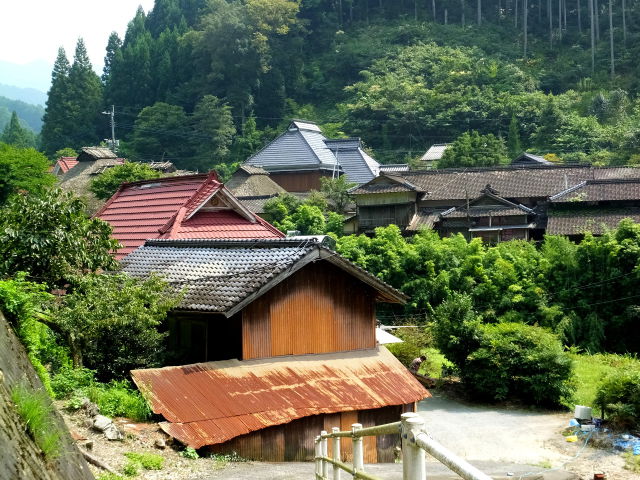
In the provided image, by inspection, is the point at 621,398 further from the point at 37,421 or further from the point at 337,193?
the point at 337,193

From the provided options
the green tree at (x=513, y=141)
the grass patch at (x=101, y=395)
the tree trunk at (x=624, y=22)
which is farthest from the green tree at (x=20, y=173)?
the tree trunk at (x=624, y=22)

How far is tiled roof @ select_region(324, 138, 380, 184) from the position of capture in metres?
55.5

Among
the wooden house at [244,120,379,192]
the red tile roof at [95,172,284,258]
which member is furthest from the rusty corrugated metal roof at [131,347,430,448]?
the wooden house at [244,120,379,192]

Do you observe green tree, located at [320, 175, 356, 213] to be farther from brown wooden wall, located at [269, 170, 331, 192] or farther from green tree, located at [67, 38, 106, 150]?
green tree, located at [67, 38, 106, 150]

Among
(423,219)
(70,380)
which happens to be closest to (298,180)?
(423,219)

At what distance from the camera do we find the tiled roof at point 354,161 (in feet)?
182

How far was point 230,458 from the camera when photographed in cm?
1157

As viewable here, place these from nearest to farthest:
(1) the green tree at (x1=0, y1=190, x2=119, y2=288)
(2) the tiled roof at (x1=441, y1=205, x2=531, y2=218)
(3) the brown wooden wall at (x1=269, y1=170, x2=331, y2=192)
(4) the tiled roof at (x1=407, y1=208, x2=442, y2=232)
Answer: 1. (1) the green tree at (x1=0, y1=190, x2=119, y2=288)
2. (2) the tiled roof at (x1=441, y1=205, x2=531, y2=218)
3. (4) the tiled roof at (x1=407, y1=208, x2=442, y2=232)
4. (3) the brown wooden wall at (x1=269, y1=170, x2=331, y2=192)

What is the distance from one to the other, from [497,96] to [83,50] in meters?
44.9

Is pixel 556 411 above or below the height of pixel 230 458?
below

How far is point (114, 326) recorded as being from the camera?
44.6 ft

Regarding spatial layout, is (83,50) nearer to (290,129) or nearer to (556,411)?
(290,129)

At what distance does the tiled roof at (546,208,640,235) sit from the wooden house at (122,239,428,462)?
21322mm

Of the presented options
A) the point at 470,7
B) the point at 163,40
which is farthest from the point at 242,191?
the point at 470,7
